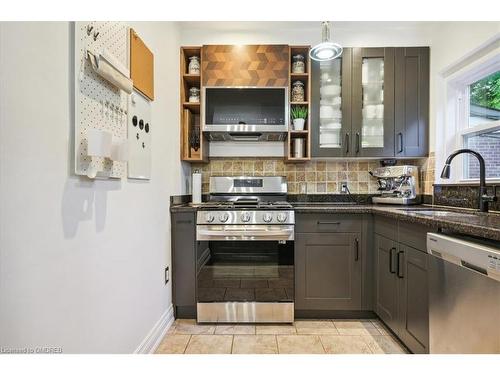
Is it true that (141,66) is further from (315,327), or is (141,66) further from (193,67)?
(315,327)

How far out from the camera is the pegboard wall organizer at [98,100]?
101 centimetres

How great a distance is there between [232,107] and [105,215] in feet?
5.16

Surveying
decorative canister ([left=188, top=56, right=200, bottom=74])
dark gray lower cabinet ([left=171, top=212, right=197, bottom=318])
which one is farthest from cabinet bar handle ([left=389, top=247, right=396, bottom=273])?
decorative canister ([left=188, top=56, right=200, bottom=74])

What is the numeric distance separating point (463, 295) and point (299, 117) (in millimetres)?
1728

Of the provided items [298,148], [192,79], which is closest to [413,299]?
[298,148]

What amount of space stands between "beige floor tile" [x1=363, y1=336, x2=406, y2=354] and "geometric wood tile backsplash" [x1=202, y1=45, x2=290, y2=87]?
209cm

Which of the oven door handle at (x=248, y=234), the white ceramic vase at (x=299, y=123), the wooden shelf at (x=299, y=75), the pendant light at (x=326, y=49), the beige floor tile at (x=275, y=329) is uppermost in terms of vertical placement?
Result: the wooden shelf at (x=299, y=75)

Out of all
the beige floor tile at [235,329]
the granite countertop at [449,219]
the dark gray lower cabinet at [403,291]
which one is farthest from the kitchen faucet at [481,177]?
the beige floor tile at [235,329]

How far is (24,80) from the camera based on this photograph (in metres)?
0.79

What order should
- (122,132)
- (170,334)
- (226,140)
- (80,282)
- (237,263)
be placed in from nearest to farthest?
(80,282), (122,132), (170,334), (237,263), (226,140)

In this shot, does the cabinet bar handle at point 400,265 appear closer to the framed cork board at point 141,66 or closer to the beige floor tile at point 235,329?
the beige floor tile at point 235,329

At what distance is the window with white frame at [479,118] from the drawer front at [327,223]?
97cm
